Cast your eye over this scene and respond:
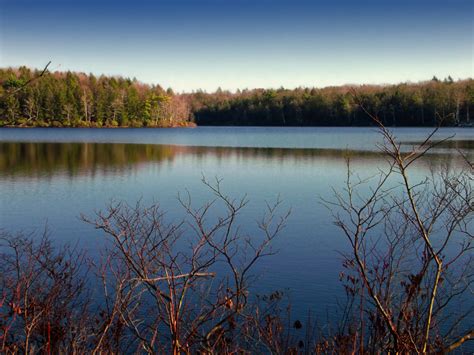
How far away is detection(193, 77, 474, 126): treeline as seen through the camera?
75438mm

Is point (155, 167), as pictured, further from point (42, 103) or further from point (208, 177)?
point (42, 103)

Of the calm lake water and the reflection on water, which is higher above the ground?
the reflection on water

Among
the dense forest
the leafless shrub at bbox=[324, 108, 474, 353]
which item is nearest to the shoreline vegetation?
the leafless shrub at bbox=[324, 108, 474, 353]

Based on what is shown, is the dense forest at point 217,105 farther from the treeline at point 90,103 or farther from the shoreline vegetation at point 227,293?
the shoreline vegetation at point 227,293

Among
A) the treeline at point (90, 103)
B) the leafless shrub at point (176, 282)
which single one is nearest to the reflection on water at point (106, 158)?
the leafless shrub at point (176, 282)

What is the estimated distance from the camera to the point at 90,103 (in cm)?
7894

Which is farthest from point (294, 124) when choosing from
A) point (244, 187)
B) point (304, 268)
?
point (304, 268)

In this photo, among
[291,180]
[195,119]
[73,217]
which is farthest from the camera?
[195,119]

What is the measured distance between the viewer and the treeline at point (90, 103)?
72500 millimetres

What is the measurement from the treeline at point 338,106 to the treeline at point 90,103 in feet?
49.2

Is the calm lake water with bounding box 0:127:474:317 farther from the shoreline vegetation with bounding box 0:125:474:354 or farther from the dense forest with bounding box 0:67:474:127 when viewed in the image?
the dense forest with bounding box 0:67:474:127

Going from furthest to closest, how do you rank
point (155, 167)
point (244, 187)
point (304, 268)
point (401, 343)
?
point (155, 167) < point (244, 187) < point (304, 268) < point (401, 343)

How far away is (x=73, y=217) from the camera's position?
44.2 ft

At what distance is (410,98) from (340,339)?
262 feet
